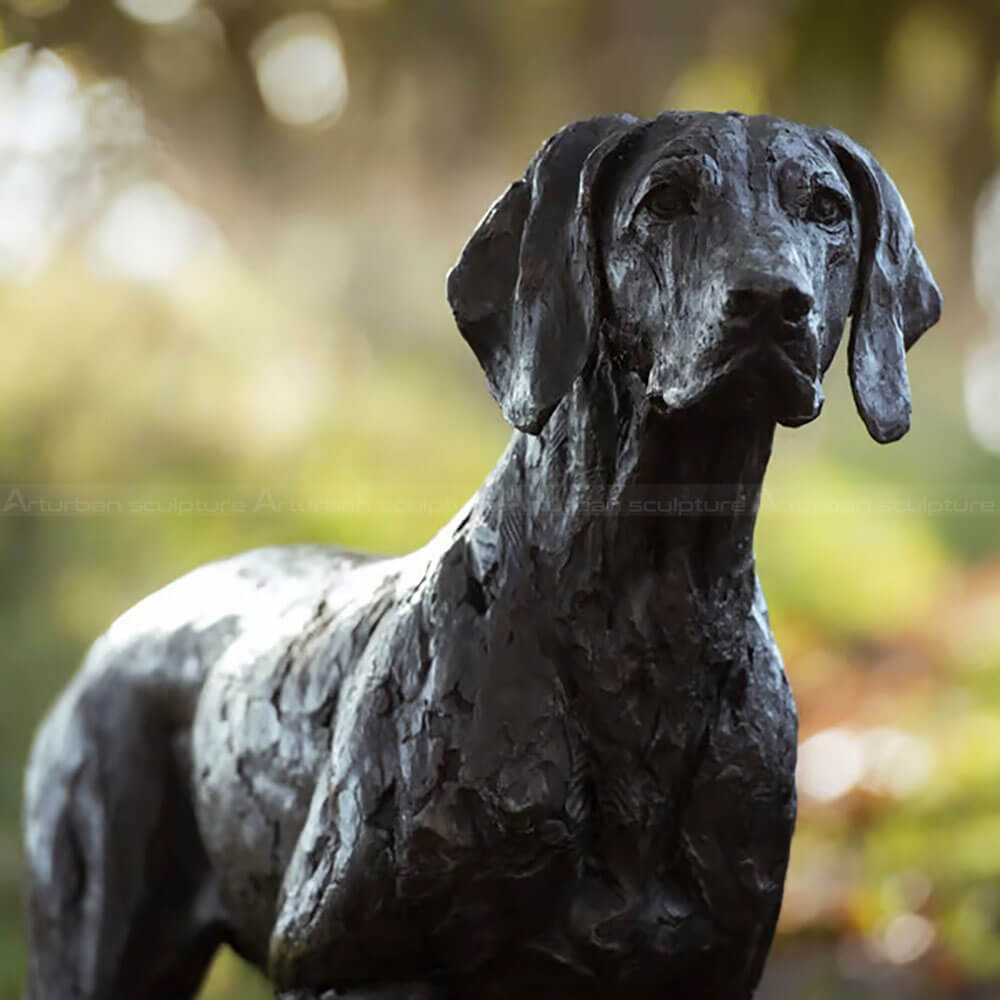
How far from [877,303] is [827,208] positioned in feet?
0.47

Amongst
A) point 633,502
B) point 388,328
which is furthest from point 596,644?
point 388,328

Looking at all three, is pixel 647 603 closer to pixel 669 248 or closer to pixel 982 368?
pixel 669 248

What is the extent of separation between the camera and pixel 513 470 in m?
1.82

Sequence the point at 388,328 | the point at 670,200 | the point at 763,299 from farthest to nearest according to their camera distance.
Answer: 1. the point at 388,328
2. the point at 670,200
3. the point at 763,299

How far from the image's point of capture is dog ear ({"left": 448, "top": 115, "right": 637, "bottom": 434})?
1662 millimetres

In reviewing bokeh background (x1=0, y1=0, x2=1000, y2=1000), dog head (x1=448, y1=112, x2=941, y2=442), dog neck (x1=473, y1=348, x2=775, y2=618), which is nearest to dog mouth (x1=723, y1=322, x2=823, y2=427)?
dog head (x1=448, y1=112, x2=941, y2=442)

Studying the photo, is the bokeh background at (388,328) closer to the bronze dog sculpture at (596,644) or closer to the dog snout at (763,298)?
the bronze dog sculpture at (596,644)

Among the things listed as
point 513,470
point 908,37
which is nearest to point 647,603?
point 513,470

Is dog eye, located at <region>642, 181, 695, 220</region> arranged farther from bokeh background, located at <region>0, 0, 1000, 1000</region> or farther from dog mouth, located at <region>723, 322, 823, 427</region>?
bokeh background, located at <region>0, 0, 1000, 1000</region>

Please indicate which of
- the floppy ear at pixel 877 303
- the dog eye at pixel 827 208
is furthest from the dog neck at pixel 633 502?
the dog eye at pixel 827 208

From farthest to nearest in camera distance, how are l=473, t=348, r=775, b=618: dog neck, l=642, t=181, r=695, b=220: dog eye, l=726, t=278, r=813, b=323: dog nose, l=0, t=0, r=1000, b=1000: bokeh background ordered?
l=0, t=0, r=1000, b=1000: bokeh background, l=473, t=348, r=775, b=618: dog neck, l=642, t=181, r=695, b=220: dog eye, l=726, t=278, r=813, b=323: dog nose

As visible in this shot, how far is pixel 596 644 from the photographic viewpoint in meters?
1.74

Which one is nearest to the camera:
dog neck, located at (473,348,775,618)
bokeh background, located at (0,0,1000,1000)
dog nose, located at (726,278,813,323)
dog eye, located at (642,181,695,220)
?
dog nose, located at (726,278,813,323)

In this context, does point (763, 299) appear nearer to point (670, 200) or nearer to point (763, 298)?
point (763, 298)
